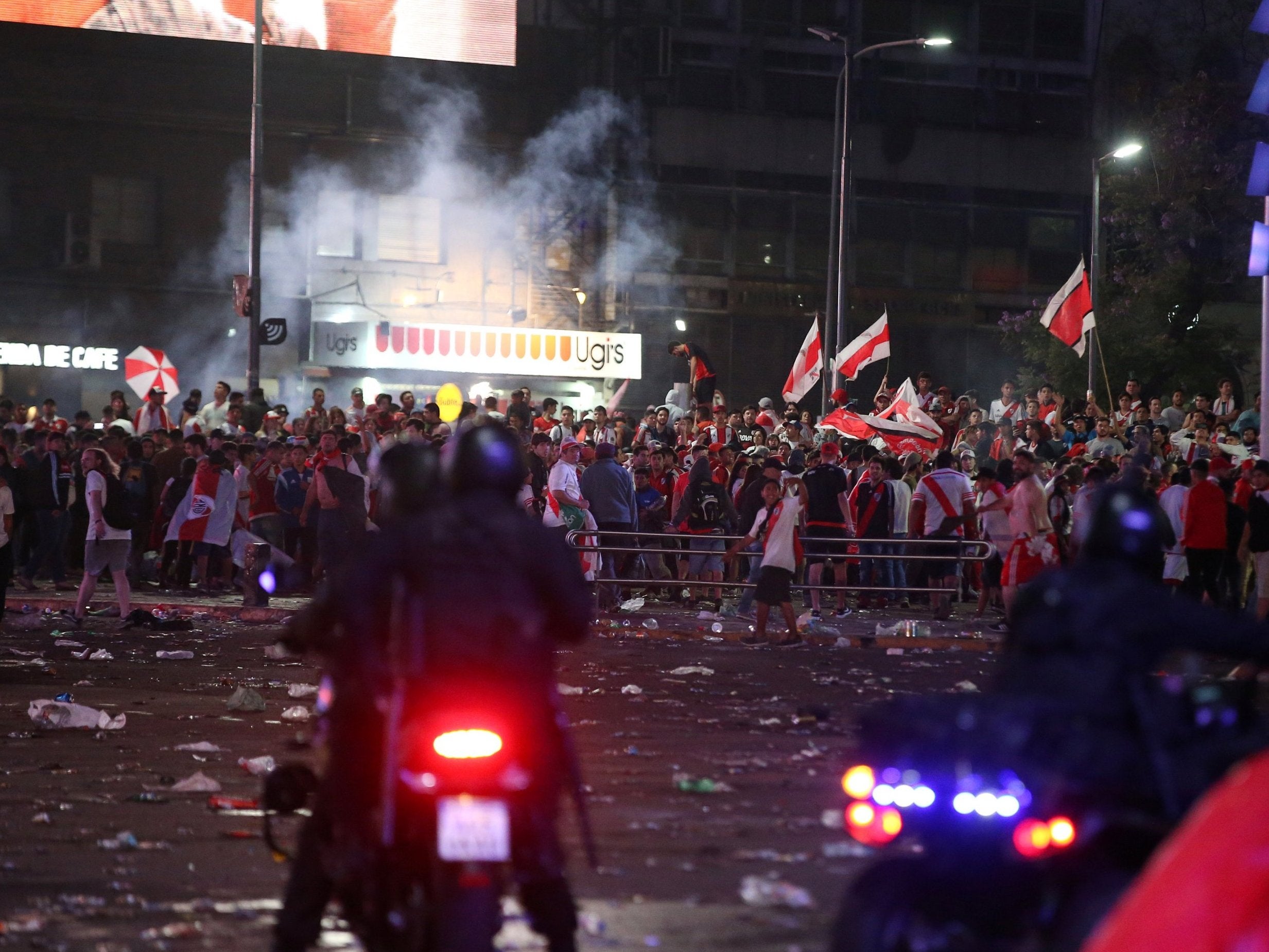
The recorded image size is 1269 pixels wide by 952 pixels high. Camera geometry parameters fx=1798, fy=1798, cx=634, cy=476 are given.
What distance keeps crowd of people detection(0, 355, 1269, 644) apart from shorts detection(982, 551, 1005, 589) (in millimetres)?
25

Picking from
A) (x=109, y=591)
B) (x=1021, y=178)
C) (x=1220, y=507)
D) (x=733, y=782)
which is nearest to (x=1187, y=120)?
(x=1021, y=178)

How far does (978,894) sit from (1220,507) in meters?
14.3

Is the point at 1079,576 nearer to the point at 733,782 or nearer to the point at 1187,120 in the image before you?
the point at 733,782

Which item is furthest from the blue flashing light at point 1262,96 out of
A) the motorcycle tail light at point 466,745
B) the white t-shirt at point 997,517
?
the motorcycle tail light at point 466,745

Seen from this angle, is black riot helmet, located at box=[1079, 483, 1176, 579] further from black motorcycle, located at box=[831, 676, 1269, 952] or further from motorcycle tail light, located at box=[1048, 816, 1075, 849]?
motorcycle tail light, located at box=[1048, 816, 1075, 849]

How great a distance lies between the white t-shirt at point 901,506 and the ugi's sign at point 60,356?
22485mm

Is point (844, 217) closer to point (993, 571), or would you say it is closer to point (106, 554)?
point (993, 571)

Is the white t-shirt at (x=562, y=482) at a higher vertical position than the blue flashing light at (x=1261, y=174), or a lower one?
lower

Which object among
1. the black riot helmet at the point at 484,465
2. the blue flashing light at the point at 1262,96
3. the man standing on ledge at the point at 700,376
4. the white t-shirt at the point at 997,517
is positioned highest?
the blue flashing light at the point at 1262,96

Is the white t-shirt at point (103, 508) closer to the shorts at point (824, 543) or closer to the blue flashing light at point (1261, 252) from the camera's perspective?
the shorts at point (824, 543)

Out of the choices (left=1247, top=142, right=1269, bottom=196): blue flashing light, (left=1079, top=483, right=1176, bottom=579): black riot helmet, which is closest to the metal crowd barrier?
(left=1247, top=142, right=1269, bottom=196): blue flashing light

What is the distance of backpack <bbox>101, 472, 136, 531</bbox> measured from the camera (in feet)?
52.9

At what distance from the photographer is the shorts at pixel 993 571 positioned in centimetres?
1912

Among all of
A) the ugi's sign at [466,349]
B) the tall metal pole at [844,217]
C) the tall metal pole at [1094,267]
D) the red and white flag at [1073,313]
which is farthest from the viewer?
the ugi's sign at [466,349]
